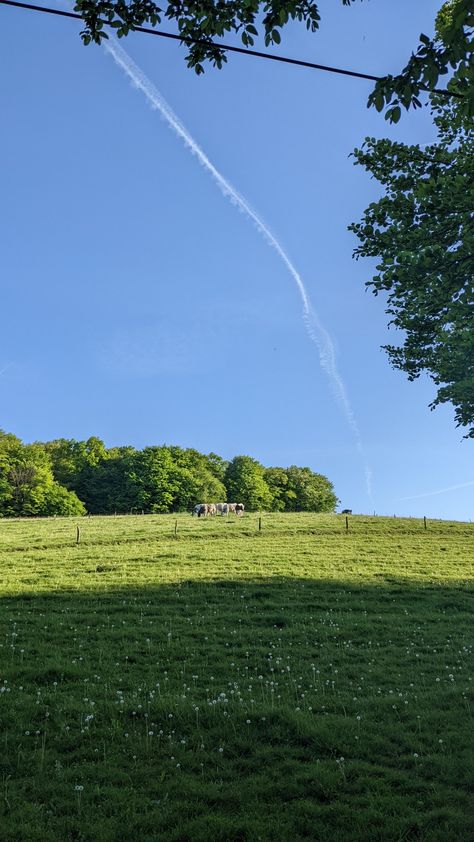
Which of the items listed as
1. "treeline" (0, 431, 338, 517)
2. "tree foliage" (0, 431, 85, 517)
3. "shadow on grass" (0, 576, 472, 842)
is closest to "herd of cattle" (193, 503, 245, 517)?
"treeline" (0, 431, 338, 517)

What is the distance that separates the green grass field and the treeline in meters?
71.8

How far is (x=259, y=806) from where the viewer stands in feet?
24.5

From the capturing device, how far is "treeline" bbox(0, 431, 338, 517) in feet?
313

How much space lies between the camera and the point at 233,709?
35.6 feet

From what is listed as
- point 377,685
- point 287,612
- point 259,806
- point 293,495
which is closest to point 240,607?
point 287,612

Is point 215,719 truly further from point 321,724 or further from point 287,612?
point 287,612

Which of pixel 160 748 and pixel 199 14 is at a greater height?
pixel 199 14

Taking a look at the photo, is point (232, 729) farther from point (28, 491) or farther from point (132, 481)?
point (132, 481)

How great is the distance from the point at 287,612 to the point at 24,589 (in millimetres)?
12882

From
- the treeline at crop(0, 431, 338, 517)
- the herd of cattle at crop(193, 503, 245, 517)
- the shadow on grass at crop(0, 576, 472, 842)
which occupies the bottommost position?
the shadow on grass at crop(0, 576, 472, 842)

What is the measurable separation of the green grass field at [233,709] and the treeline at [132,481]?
7184 centimetres

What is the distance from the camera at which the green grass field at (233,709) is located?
287 inches

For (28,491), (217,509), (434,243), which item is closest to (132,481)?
(28,491)

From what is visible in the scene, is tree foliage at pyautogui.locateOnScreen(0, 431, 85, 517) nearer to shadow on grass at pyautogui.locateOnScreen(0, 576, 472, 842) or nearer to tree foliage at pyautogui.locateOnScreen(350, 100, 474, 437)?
shadow on grass at pyautogui.locateOnScreen(0, 576, 472, 842)
